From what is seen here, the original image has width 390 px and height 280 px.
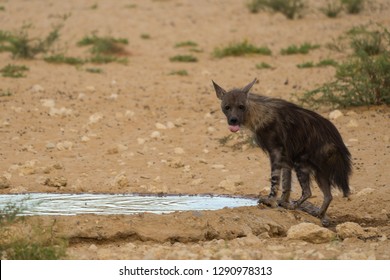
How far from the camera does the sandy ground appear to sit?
7.22 meters

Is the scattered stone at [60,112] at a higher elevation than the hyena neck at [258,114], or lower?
lower

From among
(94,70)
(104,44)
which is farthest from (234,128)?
(104,44)

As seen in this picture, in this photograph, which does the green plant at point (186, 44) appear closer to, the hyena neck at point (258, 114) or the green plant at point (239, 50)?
the green plant at point (239, 50)

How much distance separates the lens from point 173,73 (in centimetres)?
1664

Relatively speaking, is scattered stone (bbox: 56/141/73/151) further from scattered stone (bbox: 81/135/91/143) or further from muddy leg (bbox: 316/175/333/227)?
muddy leg (bbox: 316/175/333/227)

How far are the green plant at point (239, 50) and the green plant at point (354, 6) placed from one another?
5.22 m

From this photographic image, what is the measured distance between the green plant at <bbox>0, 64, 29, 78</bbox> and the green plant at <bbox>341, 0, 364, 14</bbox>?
9.76 m

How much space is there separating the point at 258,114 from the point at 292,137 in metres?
0.36

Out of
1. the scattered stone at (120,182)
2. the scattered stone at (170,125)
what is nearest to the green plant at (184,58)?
the scattered stone at (170,125)

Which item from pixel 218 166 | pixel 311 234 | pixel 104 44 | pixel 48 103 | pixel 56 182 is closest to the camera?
pixel 311 234

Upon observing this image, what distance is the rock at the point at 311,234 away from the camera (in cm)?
715

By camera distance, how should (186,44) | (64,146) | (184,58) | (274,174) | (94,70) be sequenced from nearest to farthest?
(274,174) < (64,146) < (94,70) < (184,58) < (186,44)

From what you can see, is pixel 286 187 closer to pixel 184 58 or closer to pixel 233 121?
pixel 233 121

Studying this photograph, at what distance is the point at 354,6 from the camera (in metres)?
23.3
